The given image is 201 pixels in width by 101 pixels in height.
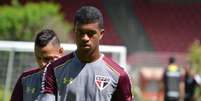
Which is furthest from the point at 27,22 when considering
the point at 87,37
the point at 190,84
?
the point at 87,37

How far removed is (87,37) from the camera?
11.5 feet

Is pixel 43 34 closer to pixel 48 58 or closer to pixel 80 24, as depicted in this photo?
pixel 48 58

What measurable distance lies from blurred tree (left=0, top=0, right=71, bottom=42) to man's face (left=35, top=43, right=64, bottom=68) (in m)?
12.0

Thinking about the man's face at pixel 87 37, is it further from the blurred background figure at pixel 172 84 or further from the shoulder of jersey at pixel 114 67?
the blurred background figure at pixel 172 84

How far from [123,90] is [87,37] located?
0.38m

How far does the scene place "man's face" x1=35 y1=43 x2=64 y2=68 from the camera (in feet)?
14.9

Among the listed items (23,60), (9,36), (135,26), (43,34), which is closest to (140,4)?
(135,26)

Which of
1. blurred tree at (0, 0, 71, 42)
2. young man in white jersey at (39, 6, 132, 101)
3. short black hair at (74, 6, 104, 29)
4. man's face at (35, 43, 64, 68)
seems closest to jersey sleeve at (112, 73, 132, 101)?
young man in white jersey at (39, 6, 132, 101)

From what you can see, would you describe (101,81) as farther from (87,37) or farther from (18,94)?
(18,94)

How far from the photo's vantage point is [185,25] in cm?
3206

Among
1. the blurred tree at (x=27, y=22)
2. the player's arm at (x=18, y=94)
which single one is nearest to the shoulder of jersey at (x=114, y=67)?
the player's arm at (x=18, y=94)

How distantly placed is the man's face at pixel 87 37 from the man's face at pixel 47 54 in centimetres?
99

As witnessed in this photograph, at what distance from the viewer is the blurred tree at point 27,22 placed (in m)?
17.7

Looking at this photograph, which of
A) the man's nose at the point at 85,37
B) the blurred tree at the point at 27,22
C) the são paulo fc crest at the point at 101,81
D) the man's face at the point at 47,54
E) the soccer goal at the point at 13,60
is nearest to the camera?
the man's nose at the point at 85,37
